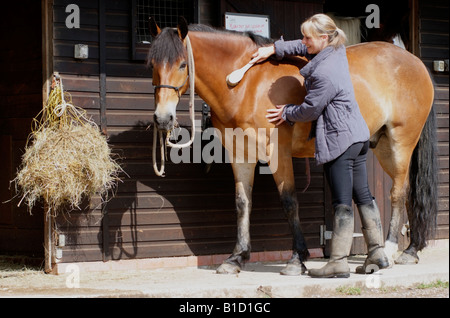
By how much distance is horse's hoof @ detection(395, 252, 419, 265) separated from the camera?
7.33 m

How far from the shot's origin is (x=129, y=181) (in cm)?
717

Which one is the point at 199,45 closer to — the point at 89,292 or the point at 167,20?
the point at 167,20

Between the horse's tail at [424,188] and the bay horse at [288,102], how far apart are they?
10mm

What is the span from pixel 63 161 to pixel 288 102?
201 cm

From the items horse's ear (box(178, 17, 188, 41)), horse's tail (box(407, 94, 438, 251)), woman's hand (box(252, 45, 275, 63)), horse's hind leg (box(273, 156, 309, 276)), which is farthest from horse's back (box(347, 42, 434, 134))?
horse's ear (box(178, 17, 188, 41))

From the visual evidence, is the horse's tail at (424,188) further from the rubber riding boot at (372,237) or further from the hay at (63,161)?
the hay at (63,161)

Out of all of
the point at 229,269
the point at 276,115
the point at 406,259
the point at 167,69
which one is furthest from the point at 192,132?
the point at 406,259

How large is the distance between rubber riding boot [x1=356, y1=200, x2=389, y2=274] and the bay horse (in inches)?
22.8

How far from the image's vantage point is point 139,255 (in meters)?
7.18

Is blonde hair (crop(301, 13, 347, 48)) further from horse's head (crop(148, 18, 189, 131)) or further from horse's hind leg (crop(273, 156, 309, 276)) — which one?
horse's hind leg (crop(273, 156, 309, 276))

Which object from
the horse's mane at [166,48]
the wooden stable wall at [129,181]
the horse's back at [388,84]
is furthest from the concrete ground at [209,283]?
the horse's mane at [166,48]

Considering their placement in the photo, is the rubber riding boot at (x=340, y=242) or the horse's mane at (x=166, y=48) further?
the horse's mane at (x=166, y=48)

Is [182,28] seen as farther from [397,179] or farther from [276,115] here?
[397,179]

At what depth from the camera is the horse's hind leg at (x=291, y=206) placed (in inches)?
261
